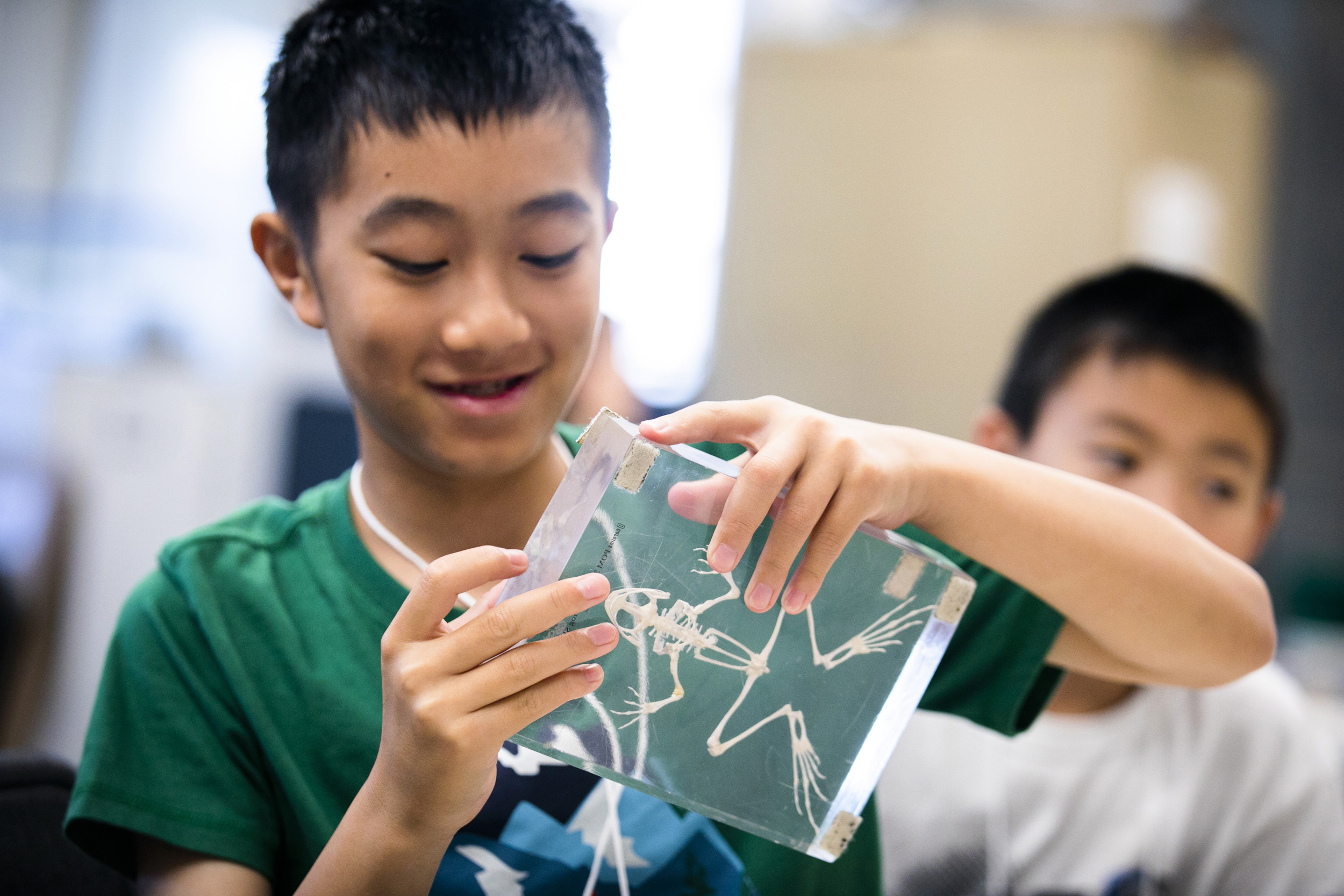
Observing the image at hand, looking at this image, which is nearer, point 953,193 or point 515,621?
point 515,621

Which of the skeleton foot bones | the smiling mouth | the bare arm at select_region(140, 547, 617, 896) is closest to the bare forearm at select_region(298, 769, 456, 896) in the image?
the bare arm at select_region(140, 547, 617, 896)

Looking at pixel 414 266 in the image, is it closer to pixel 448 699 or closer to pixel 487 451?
pixel 487 451

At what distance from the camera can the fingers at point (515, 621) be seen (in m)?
0.42

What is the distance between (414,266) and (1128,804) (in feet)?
2.54

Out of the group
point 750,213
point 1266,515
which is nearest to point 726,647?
point 1266,515

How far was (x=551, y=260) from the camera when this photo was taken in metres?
0.56

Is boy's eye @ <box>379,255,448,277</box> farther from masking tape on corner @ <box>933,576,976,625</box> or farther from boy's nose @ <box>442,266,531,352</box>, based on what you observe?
masking tape on corner @ <box>933,576,976,625</box>

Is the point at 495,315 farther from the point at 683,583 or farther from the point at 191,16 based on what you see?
the point at 191,16

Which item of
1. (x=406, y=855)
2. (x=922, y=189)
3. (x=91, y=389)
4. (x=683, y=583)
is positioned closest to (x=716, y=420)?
(x=683, y=583)

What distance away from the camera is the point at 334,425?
8.32ft

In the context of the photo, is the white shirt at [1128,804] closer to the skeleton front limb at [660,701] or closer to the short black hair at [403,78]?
the skeleton front limb at [660,701]

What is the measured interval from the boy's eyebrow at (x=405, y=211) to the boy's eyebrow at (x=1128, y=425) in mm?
666

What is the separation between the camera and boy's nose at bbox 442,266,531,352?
1.74 ft

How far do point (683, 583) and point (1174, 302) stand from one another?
29.3 inches
